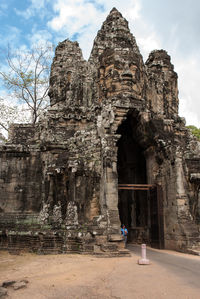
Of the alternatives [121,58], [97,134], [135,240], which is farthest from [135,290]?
[121,58]

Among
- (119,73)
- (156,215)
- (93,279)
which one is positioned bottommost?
(93,279)

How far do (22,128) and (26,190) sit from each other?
13.3 feet

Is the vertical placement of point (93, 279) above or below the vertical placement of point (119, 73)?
below

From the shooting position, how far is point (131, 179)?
16.9 meters

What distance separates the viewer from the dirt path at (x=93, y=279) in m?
5.32

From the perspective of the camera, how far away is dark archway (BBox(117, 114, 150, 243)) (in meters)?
15.6

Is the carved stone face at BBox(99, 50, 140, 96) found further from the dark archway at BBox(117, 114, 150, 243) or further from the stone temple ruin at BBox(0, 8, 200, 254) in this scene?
the dark archway at BBox(117, 114, 150, 243)

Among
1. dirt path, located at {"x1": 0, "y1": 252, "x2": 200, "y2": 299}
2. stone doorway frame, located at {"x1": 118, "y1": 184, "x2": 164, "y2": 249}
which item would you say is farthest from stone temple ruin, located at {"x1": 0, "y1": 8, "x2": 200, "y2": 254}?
dirt path, located at {"x1": 0, "y1": 252, "x2": 200, "y2": 299}

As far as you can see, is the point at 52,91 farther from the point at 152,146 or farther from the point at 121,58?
the point at 152,146

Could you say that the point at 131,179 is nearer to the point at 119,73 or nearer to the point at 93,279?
the point at 119,73

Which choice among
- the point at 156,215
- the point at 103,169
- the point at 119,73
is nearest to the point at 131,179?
the point at 156,215

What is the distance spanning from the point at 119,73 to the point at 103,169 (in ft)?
18.3

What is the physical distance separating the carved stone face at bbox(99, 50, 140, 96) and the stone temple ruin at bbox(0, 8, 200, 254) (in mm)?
51

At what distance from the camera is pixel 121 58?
1439 cm
